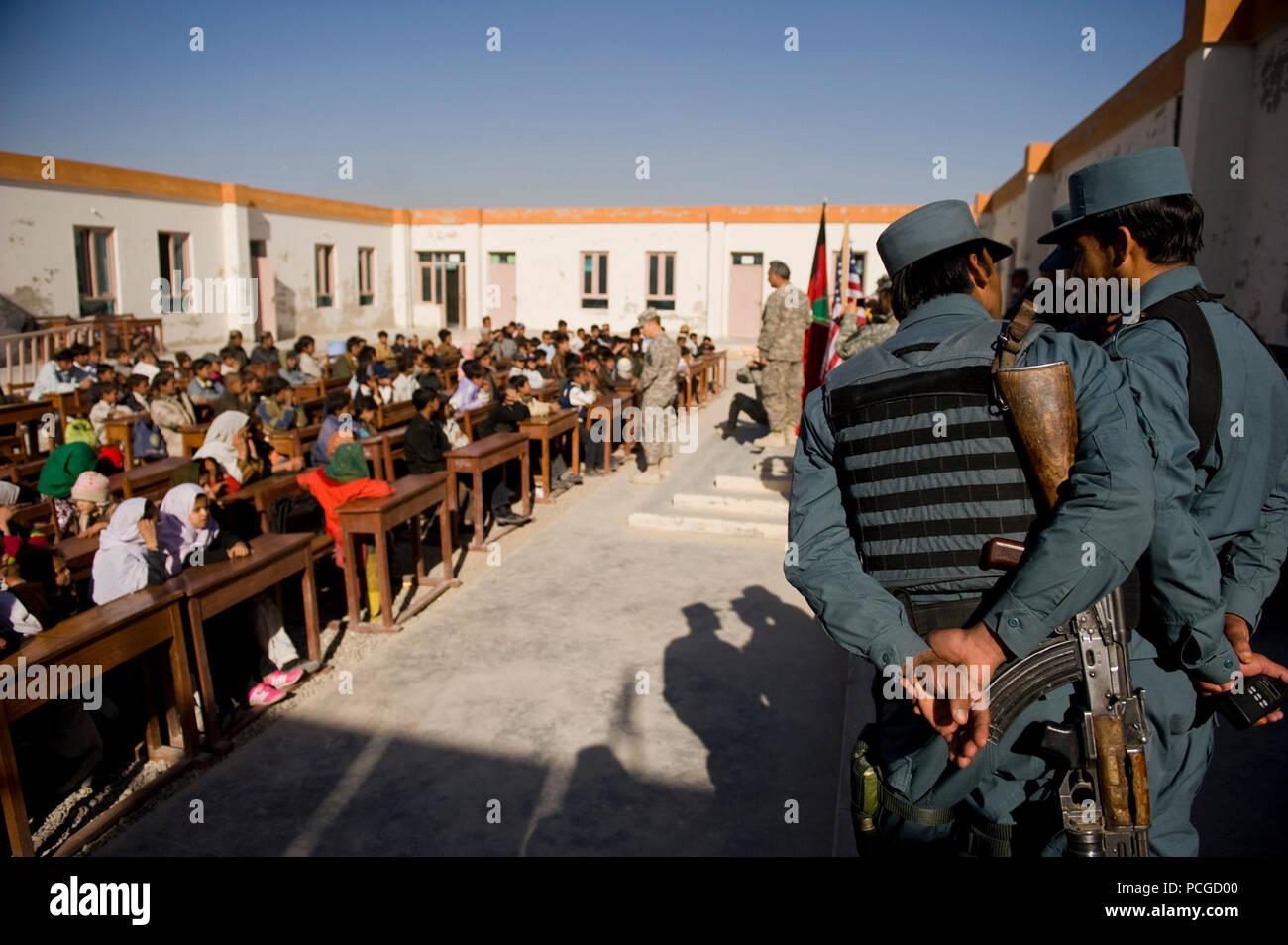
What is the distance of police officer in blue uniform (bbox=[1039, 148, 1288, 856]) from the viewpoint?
5.35 feet

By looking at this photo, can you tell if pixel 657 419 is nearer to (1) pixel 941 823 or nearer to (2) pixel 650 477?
(2) pixel 650 477

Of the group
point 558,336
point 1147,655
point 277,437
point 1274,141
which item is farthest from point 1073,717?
point 558,336

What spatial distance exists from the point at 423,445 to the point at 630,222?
20225 mm

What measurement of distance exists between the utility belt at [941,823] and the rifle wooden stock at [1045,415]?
64 centimetres

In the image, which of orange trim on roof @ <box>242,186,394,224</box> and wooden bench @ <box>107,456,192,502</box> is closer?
wooden bench @ <box>107,456,192,502</box>

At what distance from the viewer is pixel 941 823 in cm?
179

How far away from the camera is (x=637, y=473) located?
379 inches

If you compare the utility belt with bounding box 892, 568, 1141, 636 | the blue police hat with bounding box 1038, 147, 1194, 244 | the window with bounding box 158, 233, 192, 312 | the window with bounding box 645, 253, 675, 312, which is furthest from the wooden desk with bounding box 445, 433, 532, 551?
the window with bounding box 645, 253, 675, 312

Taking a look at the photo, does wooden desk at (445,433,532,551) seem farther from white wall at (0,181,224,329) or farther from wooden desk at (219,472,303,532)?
white wall at (0,181,224,329)

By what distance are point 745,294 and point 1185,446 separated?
2452 cm

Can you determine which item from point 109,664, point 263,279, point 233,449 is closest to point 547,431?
point 233,449

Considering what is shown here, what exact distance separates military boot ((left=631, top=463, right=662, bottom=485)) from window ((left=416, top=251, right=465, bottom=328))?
66.7 ft

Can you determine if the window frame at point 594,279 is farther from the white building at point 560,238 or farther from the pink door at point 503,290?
the pink door at point 503,290

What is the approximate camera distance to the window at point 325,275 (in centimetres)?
2447
